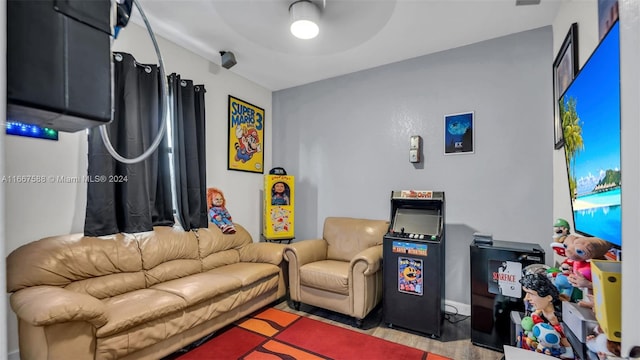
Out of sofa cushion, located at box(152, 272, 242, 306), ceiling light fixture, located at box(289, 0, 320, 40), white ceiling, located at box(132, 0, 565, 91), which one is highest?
white ceiling, located at box(132, 0, 565, 91)

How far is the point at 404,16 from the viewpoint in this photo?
250cm

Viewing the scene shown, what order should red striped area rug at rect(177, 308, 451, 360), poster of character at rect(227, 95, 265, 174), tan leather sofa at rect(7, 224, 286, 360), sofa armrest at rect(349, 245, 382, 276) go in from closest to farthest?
1. tan leather sofa at rect(7, 224, 286, 360)
2. red striped area rug at rect(177, 308, 451, 360)
3. sofa armrest at rect(349, 245, 382, 276)
4. poster of character at rect(227, 95, 265, 174)

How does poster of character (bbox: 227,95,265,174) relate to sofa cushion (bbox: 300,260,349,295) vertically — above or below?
above

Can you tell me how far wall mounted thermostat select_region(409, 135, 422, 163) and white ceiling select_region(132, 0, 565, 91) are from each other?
94cm

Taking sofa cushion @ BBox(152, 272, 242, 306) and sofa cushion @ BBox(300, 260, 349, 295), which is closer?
sofa cushion @ BBox(152, 272, 242, 306)

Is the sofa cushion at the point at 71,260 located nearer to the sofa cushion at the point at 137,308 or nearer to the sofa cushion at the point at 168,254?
the sofa cushion at the point at 168,254

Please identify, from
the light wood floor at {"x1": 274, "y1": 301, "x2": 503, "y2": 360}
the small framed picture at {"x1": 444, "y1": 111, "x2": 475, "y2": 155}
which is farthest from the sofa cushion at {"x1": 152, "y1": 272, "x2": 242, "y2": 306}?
the small framed picture at {"x1": 444, "y1": 111, "x2": 475, "y2": 155}

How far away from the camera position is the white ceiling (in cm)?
236

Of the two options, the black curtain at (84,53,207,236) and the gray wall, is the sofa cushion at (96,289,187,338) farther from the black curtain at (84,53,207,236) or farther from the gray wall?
the gray wall

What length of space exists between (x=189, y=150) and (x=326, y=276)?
73.6 inches

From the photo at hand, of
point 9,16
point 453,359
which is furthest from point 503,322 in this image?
point 9,16

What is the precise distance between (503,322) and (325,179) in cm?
235

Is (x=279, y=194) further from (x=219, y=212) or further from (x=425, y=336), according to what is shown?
(x=425, y=336)

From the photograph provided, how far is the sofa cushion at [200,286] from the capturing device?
217 centimetres
